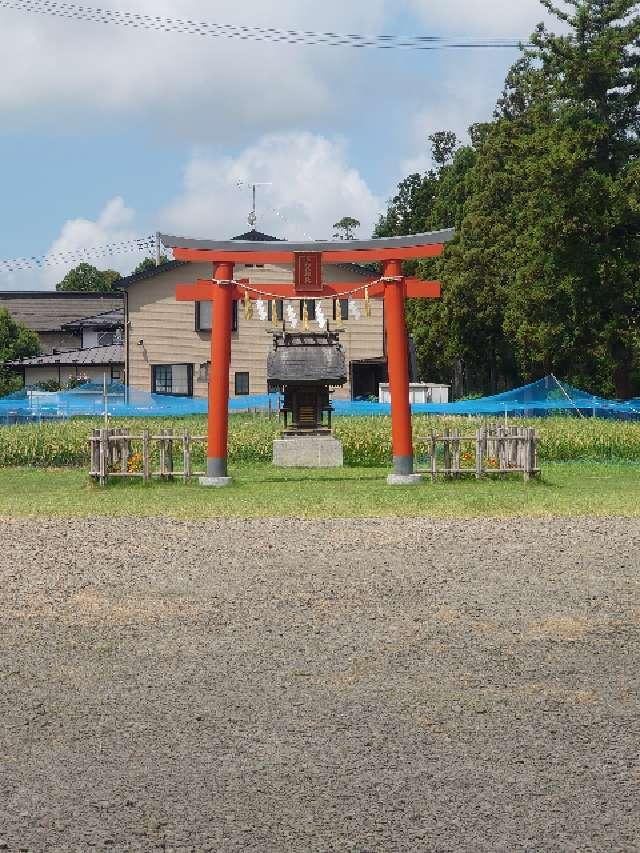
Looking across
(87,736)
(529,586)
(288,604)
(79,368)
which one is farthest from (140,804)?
(79,368)

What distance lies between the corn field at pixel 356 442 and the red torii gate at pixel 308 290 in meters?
5.52

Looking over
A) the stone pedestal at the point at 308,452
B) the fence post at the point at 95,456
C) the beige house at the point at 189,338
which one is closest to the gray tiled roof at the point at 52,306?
the beige house at the point at 189,338

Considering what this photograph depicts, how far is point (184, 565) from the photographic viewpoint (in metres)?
13.8

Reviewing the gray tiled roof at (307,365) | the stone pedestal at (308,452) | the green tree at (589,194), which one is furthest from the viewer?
the green tree at (589,194)

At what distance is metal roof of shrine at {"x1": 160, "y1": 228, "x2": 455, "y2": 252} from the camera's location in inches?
1016

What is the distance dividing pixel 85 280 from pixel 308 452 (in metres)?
83.2

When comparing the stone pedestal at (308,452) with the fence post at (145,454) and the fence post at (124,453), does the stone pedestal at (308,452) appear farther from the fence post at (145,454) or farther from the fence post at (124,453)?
the fence post at (145,454)

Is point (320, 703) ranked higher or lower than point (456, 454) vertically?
lower

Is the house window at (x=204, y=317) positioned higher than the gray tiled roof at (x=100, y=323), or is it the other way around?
the gray tiled roof at (x=100, y=323)

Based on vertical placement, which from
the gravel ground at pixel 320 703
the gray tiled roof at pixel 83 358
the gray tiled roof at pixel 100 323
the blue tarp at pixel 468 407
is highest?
the gray tiled roof at pixel 100 323

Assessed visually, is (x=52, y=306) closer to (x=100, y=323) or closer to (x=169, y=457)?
(x=100, y=323)

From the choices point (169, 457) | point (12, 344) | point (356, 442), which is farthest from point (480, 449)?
point (12, 344)

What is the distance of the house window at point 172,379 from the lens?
5009cm

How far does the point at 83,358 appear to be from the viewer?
66.1m
